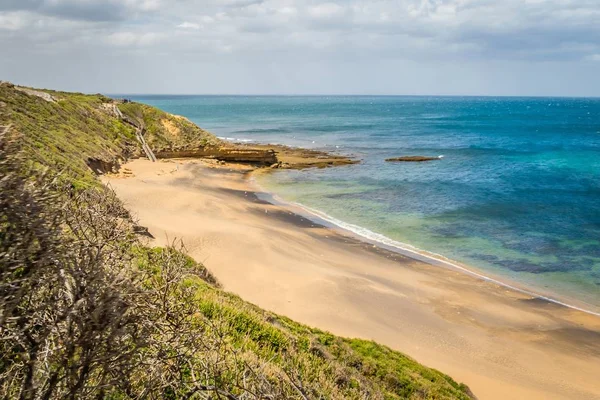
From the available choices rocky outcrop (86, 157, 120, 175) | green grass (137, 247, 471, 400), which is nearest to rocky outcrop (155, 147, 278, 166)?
rocky outcrop (86, 157, 120, 175)

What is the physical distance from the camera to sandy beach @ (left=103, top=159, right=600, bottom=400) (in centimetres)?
1427

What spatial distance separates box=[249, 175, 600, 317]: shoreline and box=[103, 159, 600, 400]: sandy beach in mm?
522

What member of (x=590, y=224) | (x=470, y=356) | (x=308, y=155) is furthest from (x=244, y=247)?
(x=308, y=155)

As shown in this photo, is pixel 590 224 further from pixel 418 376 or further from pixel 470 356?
pixel 418 376

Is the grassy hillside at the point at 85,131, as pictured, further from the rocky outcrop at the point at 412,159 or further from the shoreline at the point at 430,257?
the rocky outcrop at the point at 412,159

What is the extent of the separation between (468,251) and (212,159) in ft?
103

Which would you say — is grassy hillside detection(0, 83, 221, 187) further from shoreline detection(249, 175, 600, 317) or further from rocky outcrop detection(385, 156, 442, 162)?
rocky outcrop detection(385, 156, 442, 162)

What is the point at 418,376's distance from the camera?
11391mm

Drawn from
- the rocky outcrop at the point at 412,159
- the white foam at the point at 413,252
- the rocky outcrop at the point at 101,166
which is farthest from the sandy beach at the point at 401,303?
the rocky outcrop at the point at 412,159

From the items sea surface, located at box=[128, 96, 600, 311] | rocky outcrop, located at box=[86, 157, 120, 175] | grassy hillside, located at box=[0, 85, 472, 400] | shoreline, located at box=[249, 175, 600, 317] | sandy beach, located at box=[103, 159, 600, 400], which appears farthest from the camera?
rocky outcrop, located at box=[86, 157, 120, 175]

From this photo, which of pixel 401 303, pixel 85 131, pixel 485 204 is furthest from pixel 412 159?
pixel 401 303

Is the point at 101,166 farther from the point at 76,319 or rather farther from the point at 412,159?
the point at 412,159

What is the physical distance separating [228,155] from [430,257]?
30820mm

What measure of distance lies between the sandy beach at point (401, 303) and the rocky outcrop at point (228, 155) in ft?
70.7
